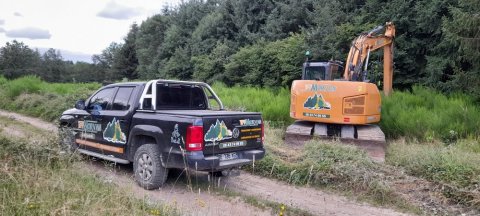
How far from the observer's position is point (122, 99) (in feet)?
25.9

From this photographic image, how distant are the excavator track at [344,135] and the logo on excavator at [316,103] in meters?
0.60

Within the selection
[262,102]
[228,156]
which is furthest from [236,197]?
[262,102]

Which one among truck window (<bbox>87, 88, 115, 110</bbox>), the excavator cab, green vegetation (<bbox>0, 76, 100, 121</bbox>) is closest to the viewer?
truck window (<bbox>87, 88, 115, 110</bbox>)

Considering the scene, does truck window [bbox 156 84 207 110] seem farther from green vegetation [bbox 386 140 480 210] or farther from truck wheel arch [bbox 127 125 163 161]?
green vegetation [bbox 386 140 480 210]

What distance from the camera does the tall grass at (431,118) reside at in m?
10.7

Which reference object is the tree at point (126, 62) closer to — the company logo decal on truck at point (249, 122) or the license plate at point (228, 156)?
the company logo decal on truck at point (249, 122)

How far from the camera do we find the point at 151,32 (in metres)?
53.2

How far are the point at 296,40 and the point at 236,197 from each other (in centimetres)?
1834

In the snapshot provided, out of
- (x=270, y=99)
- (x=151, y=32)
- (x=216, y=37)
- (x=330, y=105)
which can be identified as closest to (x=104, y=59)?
(x=151, y=32)

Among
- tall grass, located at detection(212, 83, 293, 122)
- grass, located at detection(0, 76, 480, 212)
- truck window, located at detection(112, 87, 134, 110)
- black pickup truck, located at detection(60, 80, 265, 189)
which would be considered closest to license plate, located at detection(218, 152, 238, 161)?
black pickup truck, located at detection(60, 80, 265, 189)

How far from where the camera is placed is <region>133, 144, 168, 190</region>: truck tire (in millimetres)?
6750

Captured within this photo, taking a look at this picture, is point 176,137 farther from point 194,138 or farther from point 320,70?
point 320,70

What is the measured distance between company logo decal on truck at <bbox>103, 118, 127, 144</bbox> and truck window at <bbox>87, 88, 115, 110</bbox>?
58cm

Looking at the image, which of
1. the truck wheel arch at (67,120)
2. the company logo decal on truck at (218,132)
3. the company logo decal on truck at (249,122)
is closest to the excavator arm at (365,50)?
the company logo decal on truck at (249,122)
